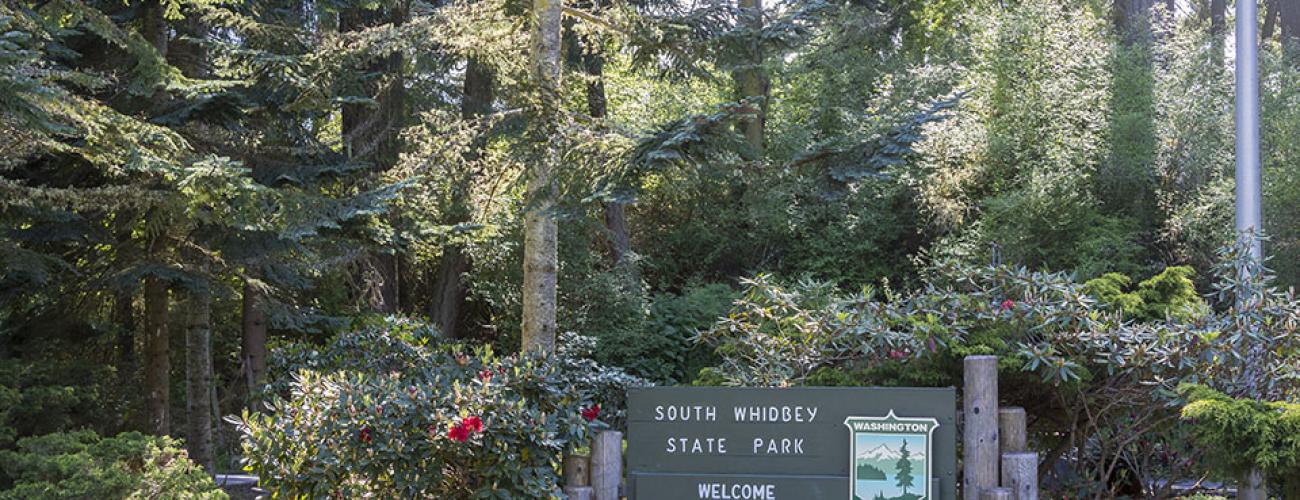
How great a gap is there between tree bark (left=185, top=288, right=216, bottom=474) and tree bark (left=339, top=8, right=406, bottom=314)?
218cm

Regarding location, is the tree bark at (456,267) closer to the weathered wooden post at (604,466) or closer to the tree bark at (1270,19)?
the weathered wooden post at (604,466)

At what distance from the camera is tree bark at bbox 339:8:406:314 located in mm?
15141

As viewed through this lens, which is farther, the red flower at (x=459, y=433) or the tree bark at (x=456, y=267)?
the tree bark at (x=456, y=267)

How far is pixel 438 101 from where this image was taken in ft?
56.7

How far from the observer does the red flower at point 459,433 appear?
6.02 metres

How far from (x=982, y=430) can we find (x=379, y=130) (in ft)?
36.4

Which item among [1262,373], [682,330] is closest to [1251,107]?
[1262,373]

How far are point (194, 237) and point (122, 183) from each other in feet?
3.80

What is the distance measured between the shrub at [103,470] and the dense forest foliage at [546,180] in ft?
0.22

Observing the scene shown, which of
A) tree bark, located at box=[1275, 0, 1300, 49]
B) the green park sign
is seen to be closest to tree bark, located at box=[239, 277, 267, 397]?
the green park sign

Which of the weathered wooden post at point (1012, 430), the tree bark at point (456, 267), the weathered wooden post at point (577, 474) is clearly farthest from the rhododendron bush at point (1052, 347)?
the tree bark at point (456, 267)

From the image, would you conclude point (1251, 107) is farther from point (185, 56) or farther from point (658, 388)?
point (185, 56)

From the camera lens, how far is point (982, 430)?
6098mm

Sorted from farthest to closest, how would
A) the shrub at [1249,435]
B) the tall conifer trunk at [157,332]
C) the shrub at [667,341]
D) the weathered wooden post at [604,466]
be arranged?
the shrub at [667,341] < the tall conifer trunk at [157,332] < the weathered wooden post at [604,466] < the shrub at [1249,435]
